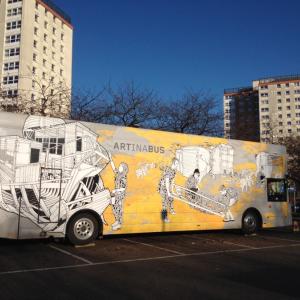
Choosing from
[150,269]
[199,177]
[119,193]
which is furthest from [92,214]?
[199,177]

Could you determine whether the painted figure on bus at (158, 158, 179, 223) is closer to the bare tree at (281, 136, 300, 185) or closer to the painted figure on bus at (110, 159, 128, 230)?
the painted figure on bus at (110, 159, 128, 230)

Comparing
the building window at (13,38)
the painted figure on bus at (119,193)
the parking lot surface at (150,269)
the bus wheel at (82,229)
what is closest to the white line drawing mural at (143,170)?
the painted figure on bus at (119,193)

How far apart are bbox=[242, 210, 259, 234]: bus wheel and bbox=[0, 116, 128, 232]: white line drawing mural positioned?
5.19m

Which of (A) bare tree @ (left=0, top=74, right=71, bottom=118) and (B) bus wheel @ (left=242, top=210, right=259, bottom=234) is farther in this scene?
(A) bare tree @ (left=0, top=74, right=71, bottom=118)

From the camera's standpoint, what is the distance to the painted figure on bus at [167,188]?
12.7 metres

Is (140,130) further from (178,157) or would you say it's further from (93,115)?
(93,115)

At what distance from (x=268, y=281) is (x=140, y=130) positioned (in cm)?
624

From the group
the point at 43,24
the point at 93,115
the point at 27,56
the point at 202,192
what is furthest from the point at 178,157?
the point at 43,24

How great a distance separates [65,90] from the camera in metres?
21.2

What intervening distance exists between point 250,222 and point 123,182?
18.0ft

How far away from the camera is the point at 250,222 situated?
14.9 meters

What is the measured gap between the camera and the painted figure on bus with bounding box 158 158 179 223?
41.5ft

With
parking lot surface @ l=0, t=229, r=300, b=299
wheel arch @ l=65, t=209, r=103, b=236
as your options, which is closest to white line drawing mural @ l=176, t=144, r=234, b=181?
parking lot surface @ l=0, t=229, r=300, b=299

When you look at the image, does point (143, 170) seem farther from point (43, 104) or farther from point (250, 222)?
point (43, 104)
